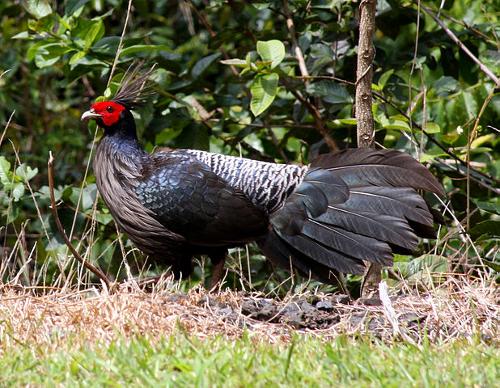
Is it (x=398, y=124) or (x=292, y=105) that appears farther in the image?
(x=292, y=105)

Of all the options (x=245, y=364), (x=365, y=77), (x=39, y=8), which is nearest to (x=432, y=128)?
(x=365, y=77)

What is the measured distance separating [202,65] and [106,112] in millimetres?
1041

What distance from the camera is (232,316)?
5227 millimetres

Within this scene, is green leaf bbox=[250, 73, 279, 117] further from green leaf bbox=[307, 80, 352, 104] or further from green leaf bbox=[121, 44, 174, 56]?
green leaf bbox=[121, 44, 174, 56]

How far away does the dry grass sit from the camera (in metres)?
4.85

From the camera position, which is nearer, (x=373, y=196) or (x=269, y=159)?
(x=373, y=196)

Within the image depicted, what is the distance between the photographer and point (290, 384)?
3900 millimetres

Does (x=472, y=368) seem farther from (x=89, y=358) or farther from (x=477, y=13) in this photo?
(x=477, y=13)

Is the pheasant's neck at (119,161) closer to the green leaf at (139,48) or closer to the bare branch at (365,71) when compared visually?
the green leaf at (139,48)

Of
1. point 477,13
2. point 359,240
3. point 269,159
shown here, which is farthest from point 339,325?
point 477,13

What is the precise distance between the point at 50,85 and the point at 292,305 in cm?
702

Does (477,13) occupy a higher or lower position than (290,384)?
higher

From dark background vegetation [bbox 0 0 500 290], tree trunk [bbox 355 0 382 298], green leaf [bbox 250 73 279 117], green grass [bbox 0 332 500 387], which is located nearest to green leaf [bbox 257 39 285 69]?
dark background vegetation [bbox 0 0 500 290]

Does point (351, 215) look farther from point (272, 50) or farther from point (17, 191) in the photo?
point (17, 191)
